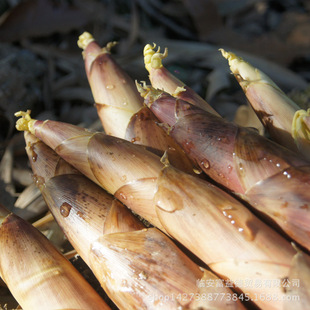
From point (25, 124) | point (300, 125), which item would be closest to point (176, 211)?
point (300, 125)

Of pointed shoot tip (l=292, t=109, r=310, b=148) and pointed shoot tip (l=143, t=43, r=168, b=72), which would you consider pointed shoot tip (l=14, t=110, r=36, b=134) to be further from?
pointed shoot tip (l=292, t=109, r=310, b=148)

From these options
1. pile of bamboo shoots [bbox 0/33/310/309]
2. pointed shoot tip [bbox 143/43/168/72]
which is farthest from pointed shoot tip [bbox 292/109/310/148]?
pointed shoot tip [bbox 143/43/168/72]

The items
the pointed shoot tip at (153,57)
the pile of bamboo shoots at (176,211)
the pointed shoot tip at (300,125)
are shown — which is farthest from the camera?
the pointed shoot tip at (153,57)

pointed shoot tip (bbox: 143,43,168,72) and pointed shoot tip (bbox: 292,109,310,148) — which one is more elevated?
pointed shoot tip (bbox: 143,43,168,72)

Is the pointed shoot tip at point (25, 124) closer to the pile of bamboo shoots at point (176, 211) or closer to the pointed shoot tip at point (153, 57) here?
the pile of bamboo shoots at point (176, 211)

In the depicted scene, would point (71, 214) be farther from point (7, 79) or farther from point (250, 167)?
point (7, 79)

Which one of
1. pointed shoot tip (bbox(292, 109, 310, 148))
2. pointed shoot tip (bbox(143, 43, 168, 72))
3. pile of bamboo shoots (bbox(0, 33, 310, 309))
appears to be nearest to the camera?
pile of bamboo shoots (bbox(0, 33, 310, 309))

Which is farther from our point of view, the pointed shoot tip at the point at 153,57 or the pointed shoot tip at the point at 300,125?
the pointed shoot tip at the point at 153,57

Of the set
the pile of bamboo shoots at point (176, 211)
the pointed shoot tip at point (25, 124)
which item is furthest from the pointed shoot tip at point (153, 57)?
the pointed shoot tip at point (25, 124)

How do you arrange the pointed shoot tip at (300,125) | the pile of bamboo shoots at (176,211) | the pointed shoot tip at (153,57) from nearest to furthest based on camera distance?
the pile of bamboo shoots at (176,211)
the pointed shoot tip at (300,125)
the pointed shoot tip at (153,57)
